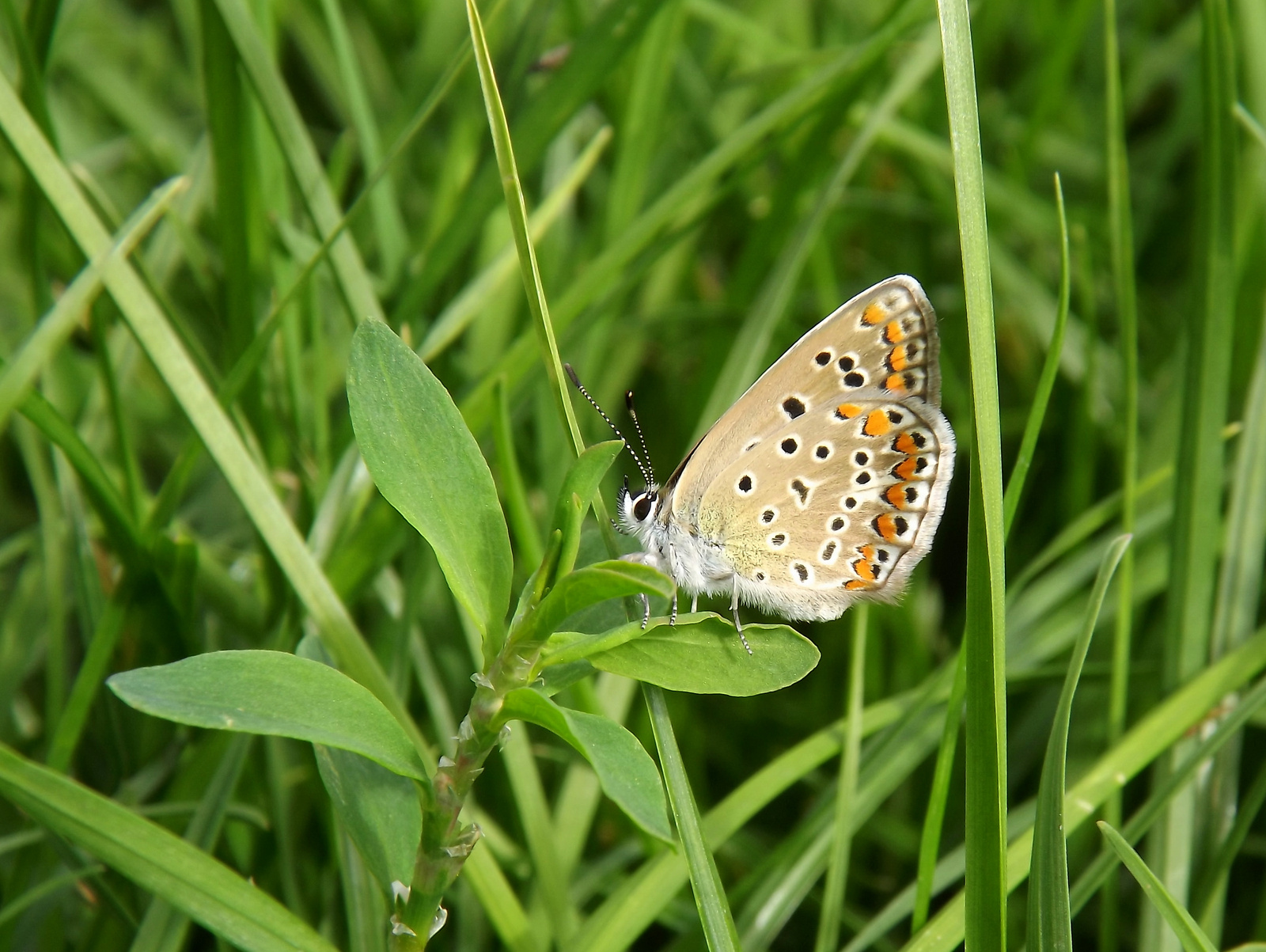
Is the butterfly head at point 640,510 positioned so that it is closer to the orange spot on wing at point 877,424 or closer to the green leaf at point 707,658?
the orange spot on wing at point 877,424

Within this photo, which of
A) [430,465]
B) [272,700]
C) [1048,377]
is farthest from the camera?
[1048,377]

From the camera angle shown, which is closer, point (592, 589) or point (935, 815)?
point (592, 589)

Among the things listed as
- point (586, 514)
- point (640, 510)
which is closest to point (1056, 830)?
point (586, 514)

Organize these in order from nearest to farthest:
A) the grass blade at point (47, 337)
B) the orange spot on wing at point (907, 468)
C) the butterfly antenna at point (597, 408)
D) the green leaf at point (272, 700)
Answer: the green leaf at point (272, 700), the grass blade at point (47, 337), the butterfly antenna at point (597, 408), the orange spot on wing at point (907, 468)

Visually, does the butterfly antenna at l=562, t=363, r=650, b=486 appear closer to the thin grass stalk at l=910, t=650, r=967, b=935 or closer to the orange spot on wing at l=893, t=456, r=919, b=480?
the orange spot on wing at l=893, t=456, r=919, b=480

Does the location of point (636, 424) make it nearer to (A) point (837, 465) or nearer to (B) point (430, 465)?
(A) point (837, 465)

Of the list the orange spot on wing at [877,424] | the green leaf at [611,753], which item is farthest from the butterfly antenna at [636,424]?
the green leaf at [611,753]
